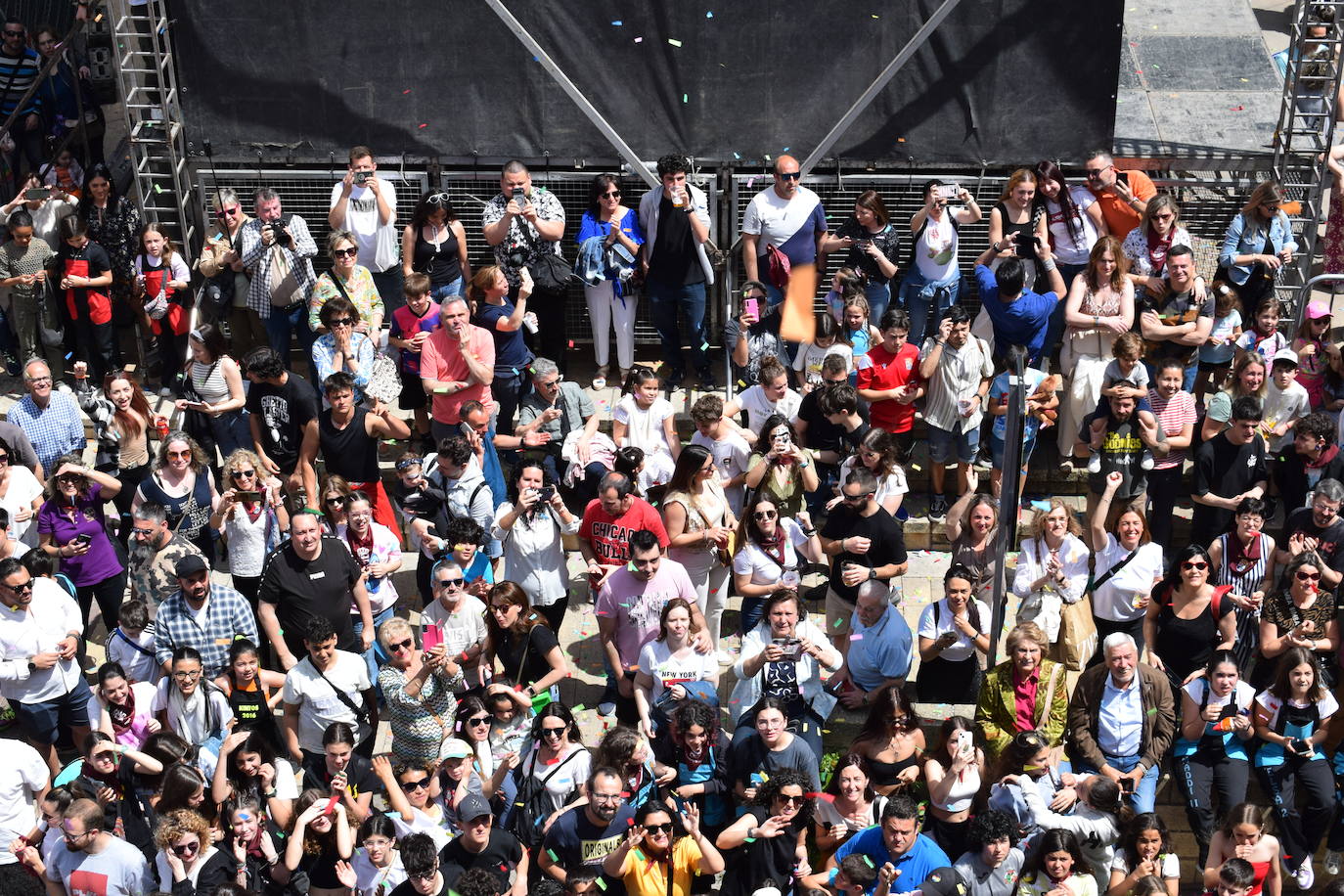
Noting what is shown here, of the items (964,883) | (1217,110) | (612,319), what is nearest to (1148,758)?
(964,883)

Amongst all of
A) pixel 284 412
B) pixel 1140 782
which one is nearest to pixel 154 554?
pixel 284 412

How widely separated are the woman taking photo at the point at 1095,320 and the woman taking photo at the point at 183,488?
5352 mm

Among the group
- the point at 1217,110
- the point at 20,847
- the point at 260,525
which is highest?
the point at 1217,110

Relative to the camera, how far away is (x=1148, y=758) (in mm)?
10562

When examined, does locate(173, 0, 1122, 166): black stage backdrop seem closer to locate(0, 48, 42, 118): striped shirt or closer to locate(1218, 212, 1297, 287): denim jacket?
locate(1218, 212, 1297, 287): denim jacket

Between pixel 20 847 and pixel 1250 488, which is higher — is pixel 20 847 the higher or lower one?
the lower one

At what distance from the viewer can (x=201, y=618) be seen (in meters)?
11.0

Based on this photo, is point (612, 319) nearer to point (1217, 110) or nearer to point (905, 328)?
point (905, 328)

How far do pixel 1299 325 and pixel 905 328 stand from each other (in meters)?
2.89

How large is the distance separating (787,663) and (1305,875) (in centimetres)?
295

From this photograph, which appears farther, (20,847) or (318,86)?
(318,86)

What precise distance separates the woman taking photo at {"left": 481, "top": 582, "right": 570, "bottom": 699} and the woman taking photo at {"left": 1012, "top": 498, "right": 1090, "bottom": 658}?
2.62 metres

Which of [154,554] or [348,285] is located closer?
[154,554]

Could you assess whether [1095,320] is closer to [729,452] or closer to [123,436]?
[729,452]
